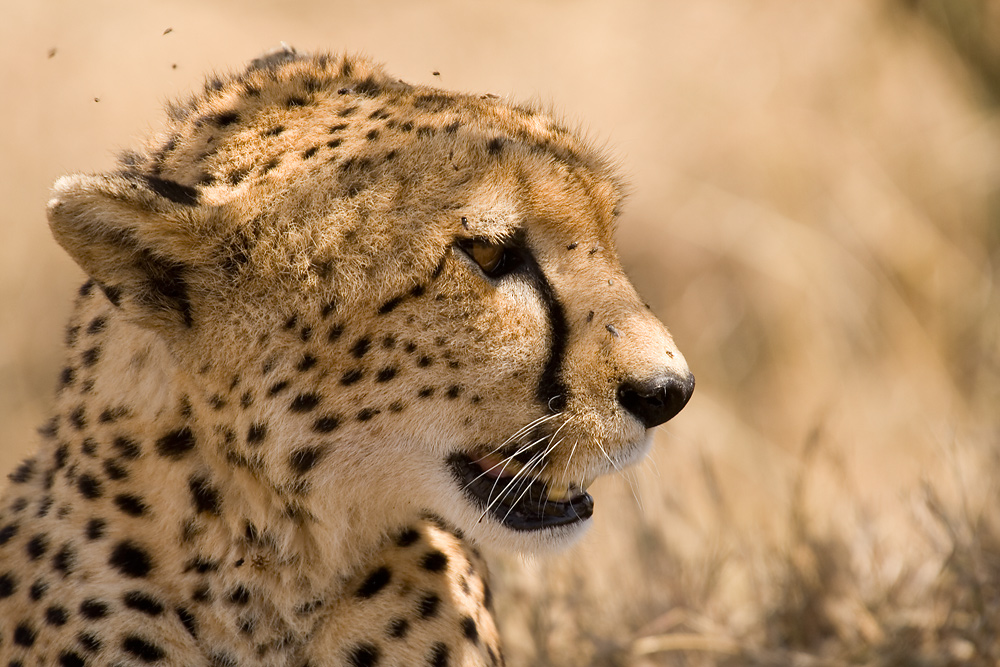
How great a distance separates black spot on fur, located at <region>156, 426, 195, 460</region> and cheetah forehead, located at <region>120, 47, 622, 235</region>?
327 millimetres

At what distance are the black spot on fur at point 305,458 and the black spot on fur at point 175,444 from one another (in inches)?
6.6

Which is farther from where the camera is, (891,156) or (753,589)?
(891,156)

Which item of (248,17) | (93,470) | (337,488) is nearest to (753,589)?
(337,488)

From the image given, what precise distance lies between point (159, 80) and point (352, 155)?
13.5 feet

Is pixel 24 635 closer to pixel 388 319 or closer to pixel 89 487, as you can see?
pixel 89 487

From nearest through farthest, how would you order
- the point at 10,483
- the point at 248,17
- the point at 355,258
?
the point at 355,258 < the point at 10,483 < the point at 248,17

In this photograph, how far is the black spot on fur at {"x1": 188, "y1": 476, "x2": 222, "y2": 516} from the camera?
5.73 feet

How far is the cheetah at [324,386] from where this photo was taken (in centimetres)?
168

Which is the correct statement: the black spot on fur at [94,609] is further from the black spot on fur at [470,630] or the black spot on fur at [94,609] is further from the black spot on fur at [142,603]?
the black spot on fur at [470,630]

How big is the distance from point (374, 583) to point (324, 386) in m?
0.34

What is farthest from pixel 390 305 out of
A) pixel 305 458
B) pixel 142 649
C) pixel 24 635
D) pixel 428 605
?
pixel 24 635

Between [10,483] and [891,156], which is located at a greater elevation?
[891,156]

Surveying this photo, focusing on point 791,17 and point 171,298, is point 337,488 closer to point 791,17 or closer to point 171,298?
point 171,298

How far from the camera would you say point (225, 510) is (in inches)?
68.9
